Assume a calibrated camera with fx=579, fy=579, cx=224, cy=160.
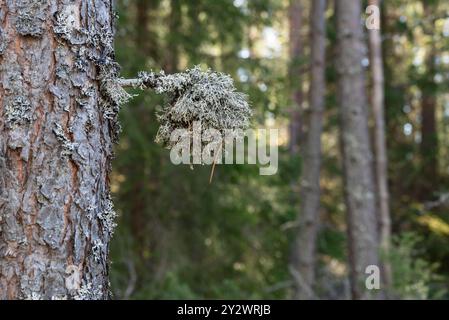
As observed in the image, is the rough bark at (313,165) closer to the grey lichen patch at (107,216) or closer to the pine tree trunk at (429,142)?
the pine tree trunk at (429,142)

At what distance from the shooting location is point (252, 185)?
27.5 ft

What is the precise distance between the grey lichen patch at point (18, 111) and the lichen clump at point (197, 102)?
0.56 meters

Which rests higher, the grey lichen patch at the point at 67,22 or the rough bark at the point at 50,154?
the grey lichen patch at the point at 67,22

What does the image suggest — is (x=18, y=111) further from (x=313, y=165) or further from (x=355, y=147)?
(x=313, y=165)

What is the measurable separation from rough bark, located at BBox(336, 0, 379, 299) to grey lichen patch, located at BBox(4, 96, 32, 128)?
16.2 ft

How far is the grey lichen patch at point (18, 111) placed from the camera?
7.34ft

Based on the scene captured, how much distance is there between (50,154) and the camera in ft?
7.39

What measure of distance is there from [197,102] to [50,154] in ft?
2.30

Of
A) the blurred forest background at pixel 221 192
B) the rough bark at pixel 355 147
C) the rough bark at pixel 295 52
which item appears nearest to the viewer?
the rough bark at pixel 355 147

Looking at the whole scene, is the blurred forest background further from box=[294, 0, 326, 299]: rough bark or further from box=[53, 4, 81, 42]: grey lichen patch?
box=[53, 4, 81, 42]: grey lichen patch

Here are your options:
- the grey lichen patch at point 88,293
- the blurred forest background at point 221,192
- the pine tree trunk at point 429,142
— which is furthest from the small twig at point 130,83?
the pine tree trunk at point 429,142
